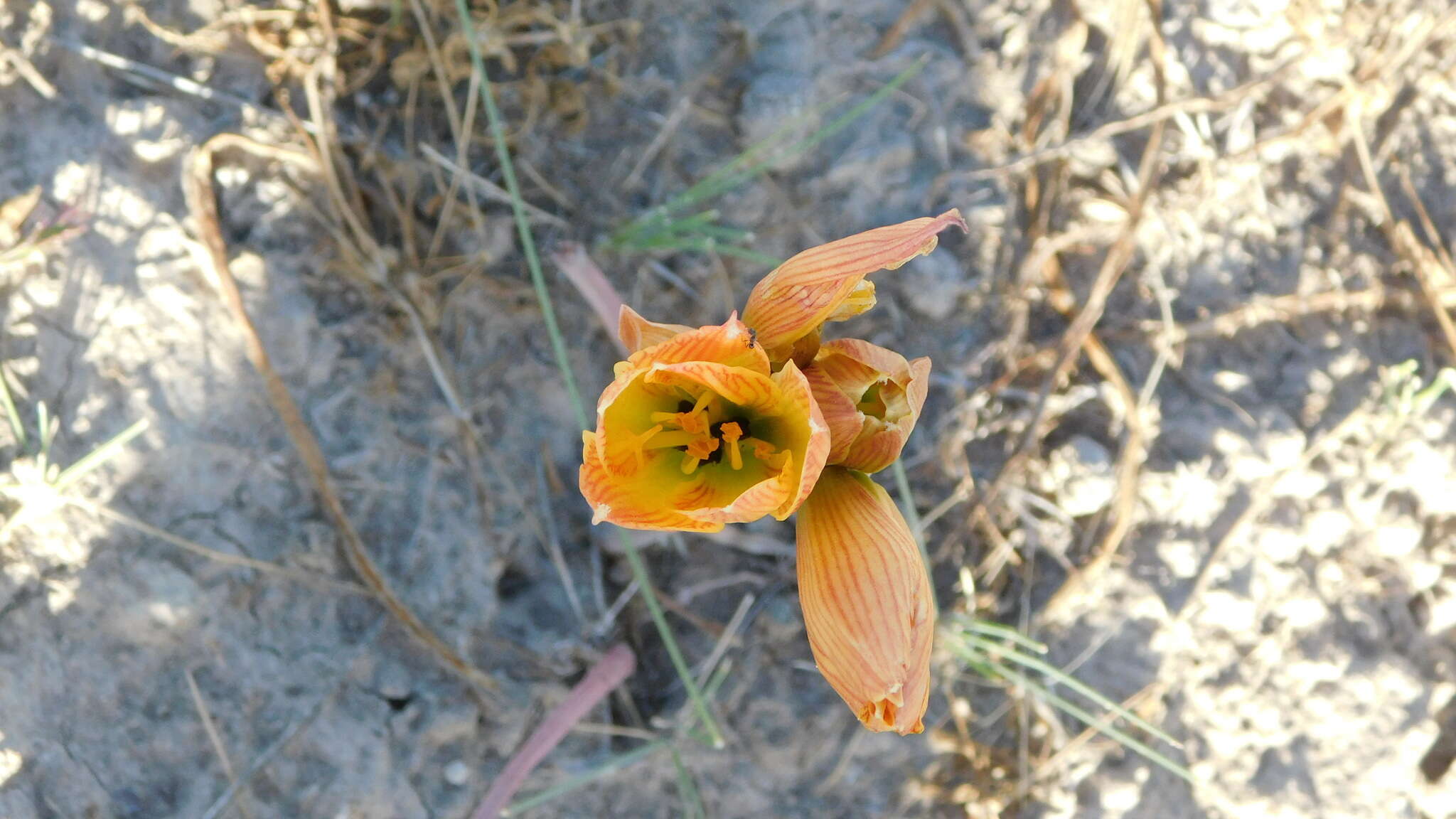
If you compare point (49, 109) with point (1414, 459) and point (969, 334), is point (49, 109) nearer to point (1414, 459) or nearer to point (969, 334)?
point (969, 334)

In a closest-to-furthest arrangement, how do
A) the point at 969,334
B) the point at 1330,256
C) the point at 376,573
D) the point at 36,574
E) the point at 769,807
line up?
the point at 36,574
the point at 376,573
the point at 769,807
the point at 969,334
the point at 1330,256

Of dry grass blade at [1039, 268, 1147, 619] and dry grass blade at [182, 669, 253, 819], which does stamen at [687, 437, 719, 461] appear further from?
dry grass blade at [1039, 268, 1147, 619]

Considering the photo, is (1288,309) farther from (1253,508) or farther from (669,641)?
(669,641)

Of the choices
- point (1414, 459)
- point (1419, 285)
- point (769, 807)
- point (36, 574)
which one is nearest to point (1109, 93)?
point (1419, 285)

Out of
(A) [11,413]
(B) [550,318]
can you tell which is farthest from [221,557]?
(B) [550,318]

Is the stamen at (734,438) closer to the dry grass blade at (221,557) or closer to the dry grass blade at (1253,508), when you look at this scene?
the dry grass blade at (221,557)

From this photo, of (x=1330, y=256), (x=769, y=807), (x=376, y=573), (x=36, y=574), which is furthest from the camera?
(x=1330, y=256)

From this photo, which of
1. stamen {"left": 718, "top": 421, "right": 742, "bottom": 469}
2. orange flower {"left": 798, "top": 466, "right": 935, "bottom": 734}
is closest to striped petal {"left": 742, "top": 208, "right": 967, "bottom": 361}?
stamen {"left": 718, "top": 421, "right": 742, "bottom": 469}
